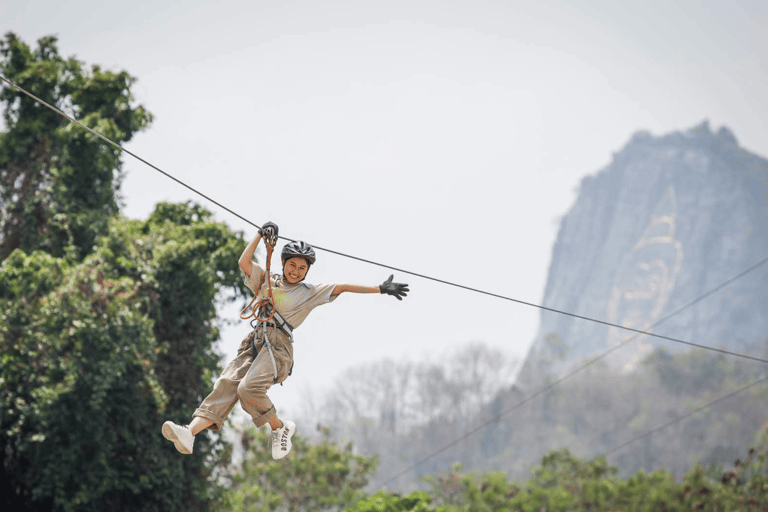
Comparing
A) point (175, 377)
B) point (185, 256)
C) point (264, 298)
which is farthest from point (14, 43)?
point (264, 298)

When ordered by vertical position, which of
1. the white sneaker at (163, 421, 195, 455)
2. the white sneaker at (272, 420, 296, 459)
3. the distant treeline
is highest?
the distant treeline

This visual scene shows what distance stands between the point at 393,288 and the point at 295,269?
2.18ft

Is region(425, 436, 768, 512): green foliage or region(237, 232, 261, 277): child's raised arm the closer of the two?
region(237, 232, 261, 277): child's raised arm

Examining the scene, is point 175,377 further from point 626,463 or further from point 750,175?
point 750,175

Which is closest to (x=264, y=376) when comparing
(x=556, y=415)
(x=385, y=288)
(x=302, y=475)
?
(x=385, y=288)

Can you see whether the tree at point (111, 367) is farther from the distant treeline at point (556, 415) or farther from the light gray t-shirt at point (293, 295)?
the distant treeline at point (556, 415)

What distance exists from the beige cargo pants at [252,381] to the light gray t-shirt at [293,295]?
0.14 meters

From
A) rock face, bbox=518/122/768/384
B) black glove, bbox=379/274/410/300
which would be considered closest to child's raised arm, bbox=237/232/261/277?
black glove, bbox=379/274/410/300

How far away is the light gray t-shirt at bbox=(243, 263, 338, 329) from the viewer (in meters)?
5.83

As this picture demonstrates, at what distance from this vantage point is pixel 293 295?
5867mm

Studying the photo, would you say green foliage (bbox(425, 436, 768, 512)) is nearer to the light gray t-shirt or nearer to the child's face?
the light gray t-shirt

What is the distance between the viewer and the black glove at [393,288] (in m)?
5.77

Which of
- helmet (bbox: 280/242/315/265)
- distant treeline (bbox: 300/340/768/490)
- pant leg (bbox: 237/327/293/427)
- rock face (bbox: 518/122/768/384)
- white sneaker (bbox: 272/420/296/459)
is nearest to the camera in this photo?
pant leg (bbox: 237/327/293/427)

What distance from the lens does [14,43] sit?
760 inches
